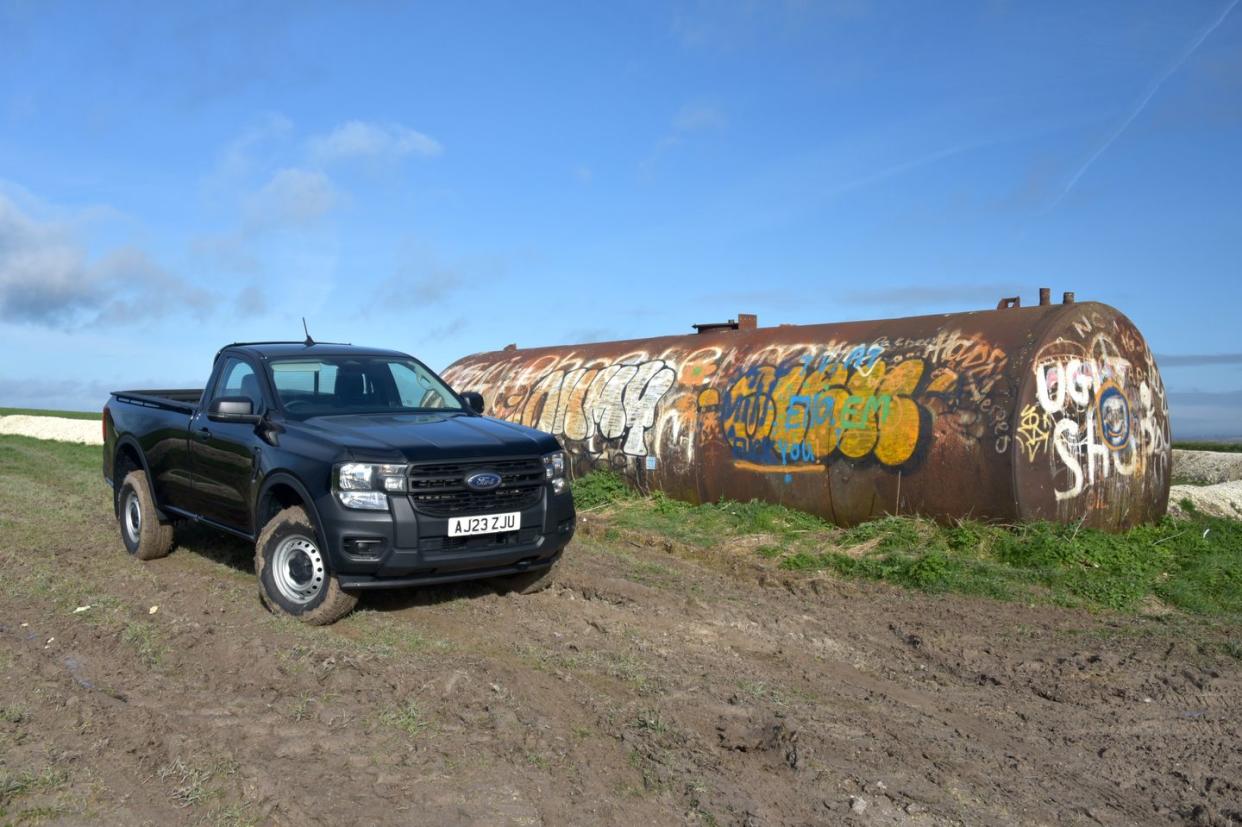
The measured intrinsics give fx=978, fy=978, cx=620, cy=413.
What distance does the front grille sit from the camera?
6516 mm

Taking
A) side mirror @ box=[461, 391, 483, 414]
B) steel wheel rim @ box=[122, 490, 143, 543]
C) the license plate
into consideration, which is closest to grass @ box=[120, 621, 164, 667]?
the license plate

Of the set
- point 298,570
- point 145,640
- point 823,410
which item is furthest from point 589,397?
point 145,640

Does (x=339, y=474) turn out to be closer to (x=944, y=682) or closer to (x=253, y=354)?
(x=253, y=354)

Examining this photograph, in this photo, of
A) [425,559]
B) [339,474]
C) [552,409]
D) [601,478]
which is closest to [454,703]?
[425,559]

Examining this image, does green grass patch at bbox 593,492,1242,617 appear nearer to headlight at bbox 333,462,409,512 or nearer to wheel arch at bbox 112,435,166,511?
headlight at bbox 333,462,409,512

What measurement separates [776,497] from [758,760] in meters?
7.20

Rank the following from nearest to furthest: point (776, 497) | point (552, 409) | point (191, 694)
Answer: point (191, 694), point (776, 497), point (552, 409)

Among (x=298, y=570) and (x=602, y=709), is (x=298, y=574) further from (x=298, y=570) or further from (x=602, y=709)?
(x=602, y=709)

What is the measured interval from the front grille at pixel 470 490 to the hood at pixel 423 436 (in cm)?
7

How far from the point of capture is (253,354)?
8062 millimetres

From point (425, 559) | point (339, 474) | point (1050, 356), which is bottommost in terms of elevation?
point (425, 559)

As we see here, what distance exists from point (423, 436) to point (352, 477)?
0.66m

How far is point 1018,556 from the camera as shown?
919 cm

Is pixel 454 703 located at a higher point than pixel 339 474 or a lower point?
lower
